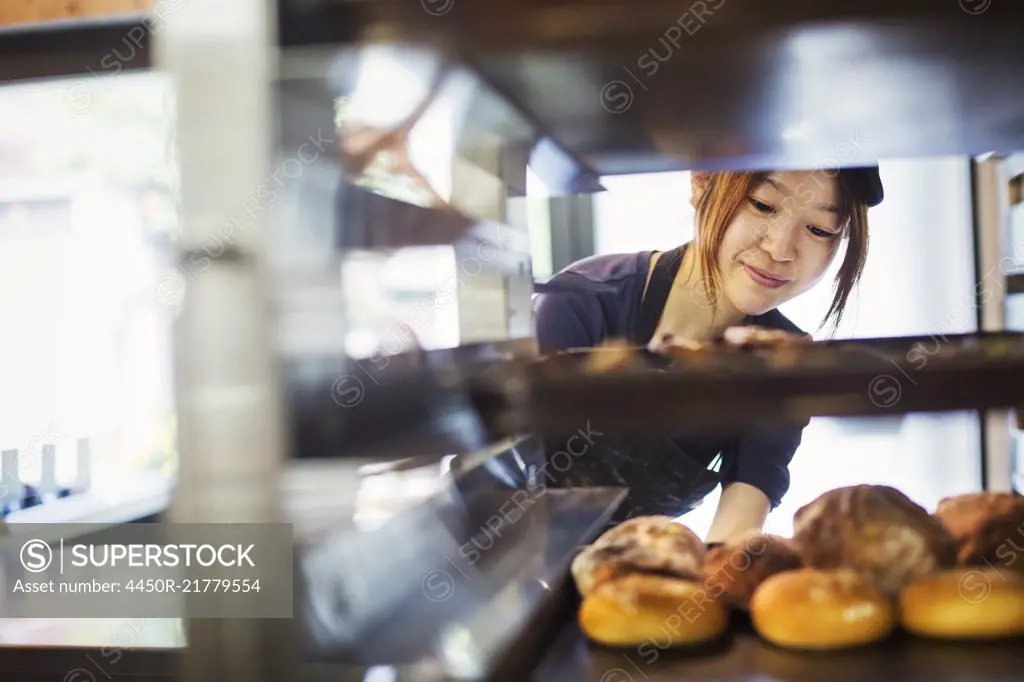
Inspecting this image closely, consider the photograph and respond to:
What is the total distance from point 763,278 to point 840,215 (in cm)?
9

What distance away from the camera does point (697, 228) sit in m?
0.77

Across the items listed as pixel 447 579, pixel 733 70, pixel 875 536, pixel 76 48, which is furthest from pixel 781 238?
pixel 76 48

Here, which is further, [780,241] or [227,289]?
[780,241]

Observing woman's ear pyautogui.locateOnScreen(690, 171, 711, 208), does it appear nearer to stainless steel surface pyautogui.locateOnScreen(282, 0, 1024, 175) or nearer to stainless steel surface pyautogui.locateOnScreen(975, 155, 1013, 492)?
stainless steel surface pyautogui.locateOnScreen(282, 0, 1024, 175)

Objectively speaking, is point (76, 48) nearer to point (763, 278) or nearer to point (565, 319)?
point (565, 319)

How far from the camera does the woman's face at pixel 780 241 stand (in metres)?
0.76

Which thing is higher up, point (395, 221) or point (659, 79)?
point (659, 79)

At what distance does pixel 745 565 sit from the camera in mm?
750

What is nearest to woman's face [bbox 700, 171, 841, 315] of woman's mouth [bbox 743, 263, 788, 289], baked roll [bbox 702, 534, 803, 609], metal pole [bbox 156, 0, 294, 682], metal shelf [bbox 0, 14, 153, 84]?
woman's mouth [bbox 743, 263, 788, 289]

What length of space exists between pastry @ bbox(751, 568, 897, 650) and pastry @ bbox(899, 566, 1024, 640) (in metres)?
0.02

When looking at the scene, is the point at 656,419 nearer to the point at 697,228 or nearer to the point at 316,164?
the point at 697,228

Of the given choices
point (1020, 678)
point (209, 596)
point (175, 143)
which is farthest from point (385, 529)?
point (1020, 678)

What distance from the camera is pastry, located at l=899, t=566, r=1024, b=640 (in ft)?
2.24

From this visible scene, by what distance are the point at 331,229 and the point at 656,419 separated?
0.32 m
